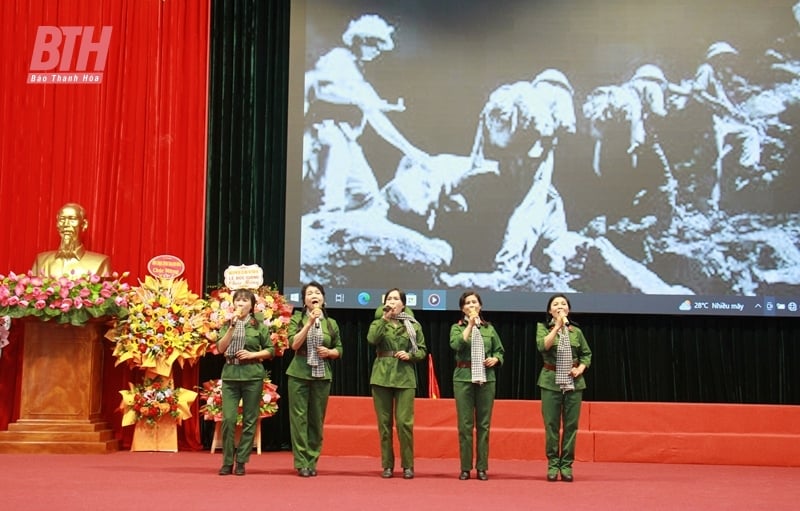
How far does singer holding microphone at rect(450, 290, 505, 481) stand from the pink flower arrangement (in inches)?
121

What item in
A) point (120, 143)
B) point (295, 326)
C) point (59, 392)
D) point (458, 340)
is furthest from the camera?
point (120, 143)

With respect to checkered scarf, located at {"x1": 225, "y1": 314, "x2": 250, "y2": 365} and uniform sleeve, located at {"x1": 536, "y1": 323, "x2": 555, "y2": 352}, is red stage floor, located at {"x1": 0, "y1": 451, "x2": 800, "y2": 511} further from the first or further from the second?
uniform sleeve, located at {"x1": 536, "y1": 323, "x2": 555, "y2": 352}

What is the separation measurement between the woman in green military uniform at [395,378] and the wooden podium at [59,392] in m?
2.73

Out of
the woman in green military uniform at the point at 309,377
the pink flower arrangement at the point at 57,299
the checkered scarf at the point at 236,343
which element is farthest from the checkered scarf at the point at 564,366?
the pink flower arrangement at the point at 57,299

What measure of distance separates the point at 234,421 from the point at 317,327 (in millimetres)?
790

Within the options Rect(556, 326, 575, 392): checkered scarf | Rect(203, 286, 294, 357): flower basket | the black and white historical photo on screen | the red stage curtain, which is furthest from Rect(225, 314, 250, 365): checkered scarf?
the red stage curtain

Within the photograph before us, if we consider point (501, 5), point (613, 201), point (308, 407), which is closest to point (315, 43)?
point (501, 5)

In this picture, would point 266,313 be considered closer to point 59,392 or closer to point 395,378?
point 59,392

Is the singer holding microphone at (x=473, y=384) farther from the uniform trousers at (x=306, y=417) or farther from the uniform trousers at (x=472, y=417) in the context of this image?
the uniform trousers at (x=306, y=417)

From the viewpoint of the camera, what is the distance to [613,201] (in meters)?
8.54

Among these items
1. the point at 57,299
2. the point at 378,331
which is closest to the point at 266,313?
the point at 57,299

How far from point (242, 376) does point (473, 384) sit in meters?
1.47

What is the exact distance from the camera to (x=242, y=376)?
6.32 meters

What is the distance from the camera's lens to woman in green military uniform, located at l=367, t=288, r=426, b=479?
20.8 feet
